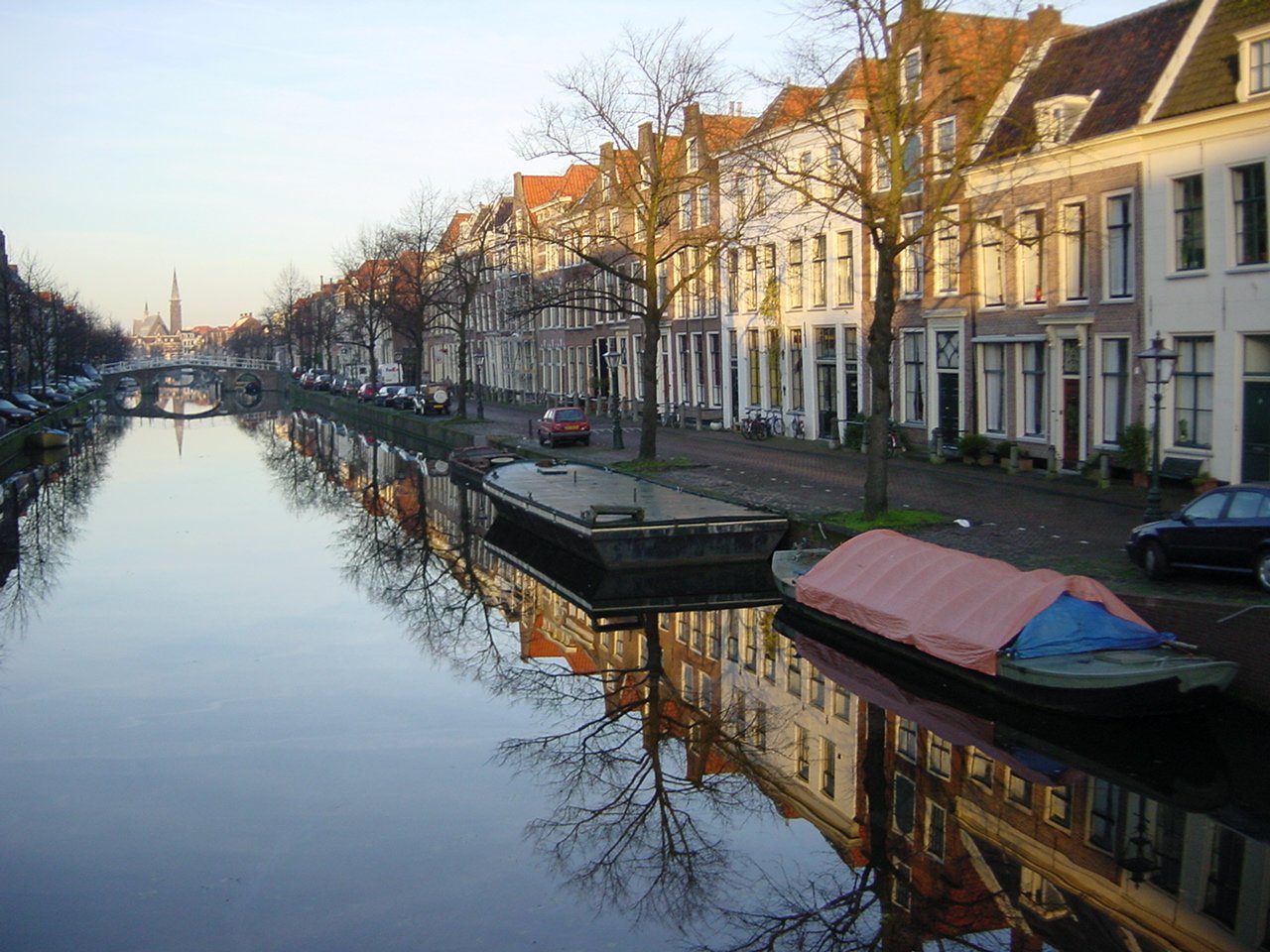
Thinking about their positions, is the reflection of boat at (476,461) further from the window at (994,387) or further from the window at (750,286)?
the window at (994,387)

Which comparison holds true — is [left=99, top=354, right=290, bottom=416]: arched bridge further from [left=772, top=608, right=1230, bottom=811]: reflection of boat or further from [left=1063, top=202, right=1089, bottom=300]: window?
[left=772, top=608, right=1230, bottom=811]: reflection of boat

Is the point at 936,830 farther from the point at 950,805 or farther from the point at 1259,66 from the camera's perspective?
the point at 1259,66

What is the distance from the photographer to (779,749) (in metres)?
14.0

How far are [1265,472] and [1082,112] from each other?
9.84 m

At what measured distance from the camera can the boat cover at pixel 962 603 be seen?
1411cm

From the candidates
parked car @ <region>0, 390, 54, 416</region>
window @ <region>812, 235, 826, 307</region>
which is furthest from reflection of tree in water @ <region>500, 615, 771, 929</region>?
parked car @ <region>0, 390, 54, 416</region>

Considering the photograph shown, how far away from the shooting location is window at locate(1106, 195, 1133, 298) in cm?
2636

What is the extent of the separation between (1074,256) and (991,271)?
3047 millimetres

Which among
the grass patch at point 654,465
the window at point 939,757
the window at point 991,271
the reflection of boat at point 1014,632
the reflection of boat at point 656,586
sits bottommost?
the window at point 939,757

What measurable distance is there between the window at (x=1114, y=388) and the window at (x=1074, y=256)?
1.50 metres

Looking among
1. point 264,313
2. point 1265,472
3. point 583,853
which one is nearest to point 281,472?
point 1265,472

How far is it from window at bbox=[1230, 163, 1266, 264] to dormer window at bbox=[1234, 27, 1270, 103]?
1.33 metres

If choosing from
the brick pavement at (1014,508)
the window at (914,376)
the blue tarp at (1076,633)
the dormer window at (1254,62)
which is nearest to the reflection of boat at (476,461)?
the brick pavement at (1014,508)

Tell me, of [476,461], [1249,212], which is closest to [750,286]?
[476,461]
